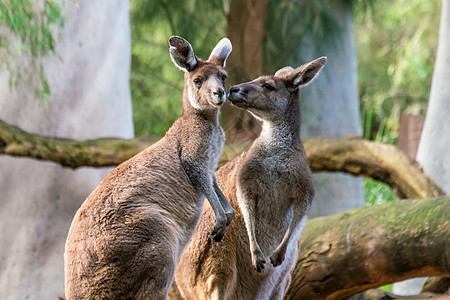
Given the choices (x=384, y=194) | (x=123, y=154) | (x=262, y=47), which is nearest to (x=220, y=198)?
(x=123, y=154)

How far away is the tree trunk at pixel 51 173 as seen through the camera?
6.81m

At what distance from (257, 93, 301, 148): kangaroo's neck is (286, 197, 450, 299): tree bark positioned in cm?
123

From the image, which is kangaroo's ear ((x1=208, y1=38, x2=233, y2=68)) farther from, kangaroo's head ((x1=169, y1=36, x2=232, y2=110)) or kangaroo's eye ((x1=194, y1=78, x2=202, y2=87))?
kangaroo's eye ((x1=194, y1=78, x2=202, y2=87))

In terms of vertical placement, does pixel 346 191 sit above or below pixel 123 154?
below

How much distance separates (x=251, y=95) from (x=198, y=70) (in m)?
0.34

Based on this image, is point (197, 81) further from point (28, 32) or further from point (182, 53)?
point (28, 32)

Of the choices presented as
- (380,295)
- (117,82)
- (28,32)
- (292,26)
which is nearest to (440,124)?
(292,26)

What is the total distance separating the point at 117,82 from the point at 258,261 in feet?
15.6

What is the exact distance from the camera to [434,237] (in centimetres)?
431

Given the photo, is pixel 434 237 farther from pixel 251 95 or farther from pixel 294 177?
pixel 251 95

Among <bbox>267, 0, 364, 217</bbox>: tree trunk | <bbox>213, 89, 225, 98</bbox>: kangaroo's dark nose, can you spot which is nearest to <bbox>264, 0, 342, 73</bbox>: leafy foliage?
<bbox>267, 0, 364, 217</bbox>: tree trunk

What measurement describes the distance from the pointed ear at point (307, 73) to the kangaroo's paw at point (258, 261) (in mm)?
1031

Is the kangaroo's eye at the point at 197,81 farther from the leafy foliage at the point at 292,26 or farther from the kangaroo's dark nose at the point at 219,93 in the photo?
the leafy foliage at the point at 292,26

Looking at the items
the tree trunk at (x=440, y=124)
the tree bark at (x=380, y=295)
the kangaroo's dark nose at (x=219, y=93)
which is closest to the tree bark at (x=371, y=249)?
the tree bark at (x=380, y=295)
